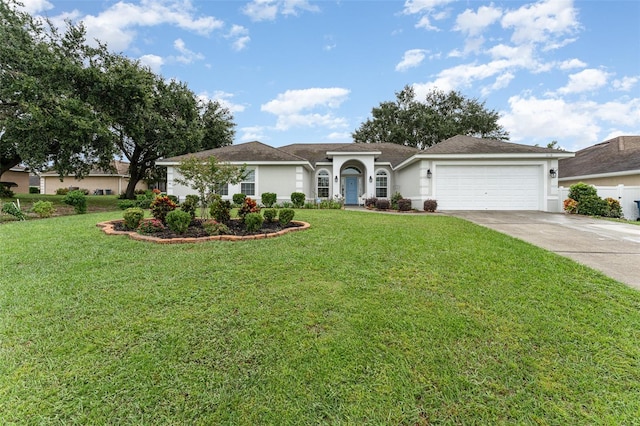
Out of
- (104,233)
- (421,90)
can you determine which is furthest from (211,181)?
(421,90)

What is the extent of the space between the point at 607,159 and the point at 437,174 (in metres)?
11.5

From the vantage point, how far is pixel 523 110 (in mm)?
22078

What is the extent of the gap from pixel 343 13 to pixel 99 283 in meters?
12.4

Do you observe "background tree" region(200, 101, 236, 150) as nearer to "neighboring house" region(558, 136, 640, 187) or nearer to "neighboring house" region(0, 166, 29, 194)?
"neighboring house" region(0, 166, 29, 194)

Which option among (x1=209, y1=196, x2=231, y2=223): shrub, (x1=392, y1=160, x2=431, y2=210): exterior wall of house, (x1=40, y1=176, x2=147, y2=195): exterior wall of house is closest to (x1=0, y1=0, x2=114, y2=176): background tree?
(x1=209, y1=196, x2=231, y2=223): shrub

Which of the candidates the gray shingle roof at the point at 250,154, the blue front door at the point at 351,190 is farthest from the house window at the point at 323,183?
the gray shingle roof at the point at 250,154

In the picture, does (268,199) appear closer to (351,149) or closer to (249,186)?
(249,186)

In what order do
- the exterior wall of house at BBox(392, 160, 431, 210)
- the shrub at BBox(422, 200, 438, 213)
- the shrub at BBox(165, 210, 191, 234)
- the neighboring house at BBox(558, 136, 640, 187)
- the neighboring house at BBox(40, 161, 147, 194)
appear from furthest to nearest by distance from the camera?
the neighboring house at BBox(40, 161, 147, 194), the neighboring house at BBox(558, 136, 640, 187), the exterior wall of house at BBox(392, 160, 431, 210), the shrub at BBox(422, 200, 438, 213), the shrub at BBox(165, 210, 191, 234)

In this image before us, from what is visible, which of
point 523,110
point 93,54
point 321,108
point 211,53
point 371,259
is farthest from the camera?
point 523,110

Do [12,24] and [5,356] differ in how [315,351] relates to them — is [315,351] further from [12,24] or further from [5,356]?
[12,24]

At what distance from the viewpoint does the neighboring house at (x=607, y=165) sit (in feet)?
47.3

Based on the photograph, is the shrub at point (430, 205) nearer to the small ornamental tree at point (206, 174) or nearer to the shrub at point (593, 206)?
the shrub at point (593, 206)

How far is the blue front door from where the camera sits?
18.8 metres

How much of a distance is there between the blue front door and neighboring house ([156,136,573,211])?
55 cm
